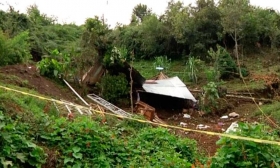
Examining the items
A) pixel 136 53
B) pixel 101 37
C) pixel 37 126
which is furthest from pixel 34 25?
pixel 37 126

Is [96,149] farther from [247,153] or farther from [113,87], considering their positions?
[113,87]

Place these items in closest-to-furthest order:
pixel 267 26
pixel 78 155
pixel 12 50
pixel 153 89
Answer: pixel 78 155, pixel 12 50, pixel 153 89, pixel 267 26

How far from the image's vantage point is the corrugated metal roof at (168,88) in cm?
1060

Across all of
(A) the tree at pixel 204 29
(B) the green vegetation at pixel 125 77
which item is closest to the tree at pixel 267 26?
(B) the green vegetation at pixel 125 77

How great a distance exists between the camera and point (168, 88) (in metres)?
10.9

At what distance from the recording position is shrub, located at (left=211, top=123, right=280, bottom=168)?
3150 mm

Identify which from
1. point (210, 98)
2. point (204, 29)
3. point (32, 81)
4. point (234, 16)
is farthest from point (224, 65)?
point (32, 81)

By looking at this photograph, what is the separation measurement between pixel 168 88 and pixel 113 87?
75.5 inches

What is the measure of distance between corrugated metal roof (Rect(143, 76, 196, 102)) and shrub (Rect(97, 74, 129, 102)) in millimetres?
863

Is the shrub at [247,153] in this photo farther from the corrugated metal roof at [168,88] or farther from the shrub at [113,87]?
the corrugated metal roof at [168,88]

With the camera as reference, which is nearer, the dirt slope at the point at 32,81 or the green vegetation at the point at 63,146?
the green vegetation at the point at 63,146

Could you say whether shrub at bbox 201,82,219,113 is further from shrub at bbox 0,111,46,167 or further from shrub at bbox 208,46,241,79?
shrub at bbox 0,111,46,167

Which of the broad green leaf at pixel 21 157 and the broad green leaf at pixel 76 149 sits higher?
the broad green leaf at pixel 21 157

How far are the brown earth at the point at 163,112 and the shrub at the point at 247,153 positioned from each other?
3509 millimetres
